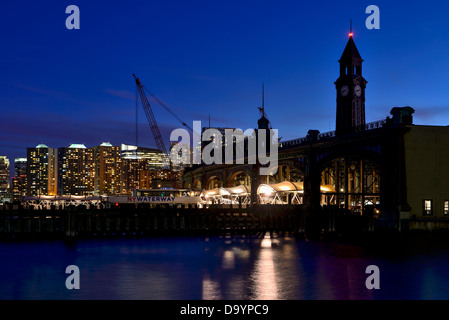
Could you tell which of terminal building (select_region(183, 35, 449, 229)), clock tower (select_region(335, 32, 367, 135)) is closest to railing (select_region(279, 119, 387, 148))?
terminal building (select_region(183, 35, 449, 229))

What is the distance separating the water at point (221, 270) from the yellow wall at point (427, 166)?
10055 millimetres

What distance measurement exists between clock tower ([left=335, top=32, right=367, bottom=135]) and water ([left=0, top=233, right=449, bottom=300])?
63.8 metres

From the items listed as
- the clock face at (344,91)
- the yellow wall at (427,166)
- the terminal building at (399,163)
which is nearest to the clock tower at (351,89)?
Answer: the clock face at (344,91)

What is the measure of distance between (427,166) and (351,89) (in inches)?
2137

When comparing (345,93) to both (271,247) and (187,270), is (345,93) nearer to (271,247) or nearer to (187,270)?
(271,247)

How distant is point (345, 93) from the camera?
119 m

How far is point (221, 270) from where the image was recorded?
40.7 meters

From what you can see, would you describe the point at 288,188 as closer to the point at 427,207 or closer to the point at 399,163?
the point at 399,163

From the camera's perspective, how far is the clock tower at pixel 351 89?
117812 millimetres

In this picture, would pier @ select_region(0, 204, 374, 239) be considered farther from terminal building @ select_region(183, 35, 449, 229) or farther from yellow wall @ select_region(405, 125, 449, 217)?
yellow wall @ select_region(405, 125, 449, 217)

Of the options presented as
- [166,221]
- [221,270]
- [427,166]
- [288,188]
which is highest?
[427,166]

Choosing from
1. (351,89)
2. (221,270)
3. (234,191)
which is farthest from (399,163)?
(351,89)
